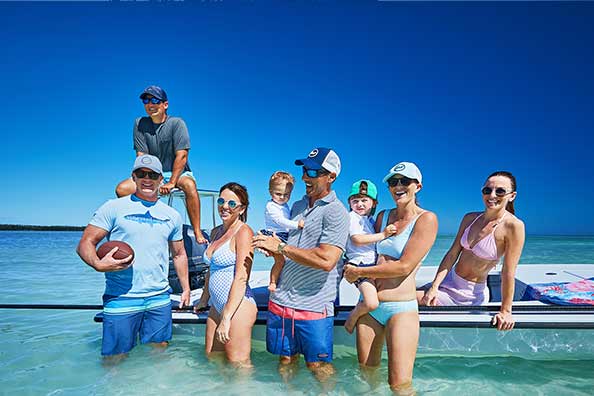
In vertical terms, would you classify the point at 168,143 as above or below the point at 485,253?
above

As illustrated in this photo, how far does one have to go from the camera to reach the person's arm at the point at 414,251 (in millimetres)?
2680

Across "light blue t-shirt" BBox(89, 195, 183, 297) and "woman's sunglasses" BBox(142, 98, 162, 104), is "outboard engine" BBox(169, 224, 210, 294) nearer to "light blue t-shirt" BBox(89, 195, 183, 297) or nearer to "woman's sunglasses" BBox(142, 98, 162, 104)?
"light blue t-shirt" BBox(89, 195, 183, 297)

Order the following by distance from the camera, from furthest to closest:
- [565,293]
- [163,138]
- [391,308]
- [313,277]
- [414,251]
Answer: [163,138] → [565,293] → [313,277] → [391,308] → [414,251]

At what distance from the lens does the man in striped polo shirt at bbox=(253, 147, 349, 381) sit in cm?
284

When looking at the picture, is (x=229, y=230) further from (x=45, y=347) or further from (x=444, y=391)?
(x=45, y=347)

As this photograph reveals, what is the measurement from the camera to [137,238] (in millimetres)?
3145

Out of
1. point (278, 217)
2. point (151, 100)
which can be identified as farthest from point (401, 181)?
point (151, 100)

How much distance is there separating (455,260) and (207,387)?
2.40 metres

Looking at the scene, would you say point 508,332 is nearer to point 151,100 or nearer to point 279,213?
point 279,213

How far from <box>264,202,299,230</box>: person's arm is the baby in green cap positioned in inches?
19.1

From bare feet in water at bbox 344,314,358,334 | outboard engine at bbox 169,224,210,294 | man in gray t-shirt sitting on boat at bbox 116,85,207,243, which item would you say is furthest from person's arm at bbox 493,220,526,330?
outboard engine at bbox 169,224,210,294

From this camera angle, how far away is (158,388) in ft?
10.5

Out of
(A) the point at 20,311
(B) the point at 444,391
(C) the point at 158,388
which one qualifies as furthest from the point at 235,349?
(A) the point at 20,311

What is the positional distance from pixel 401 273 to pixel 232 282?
4.28 feet
